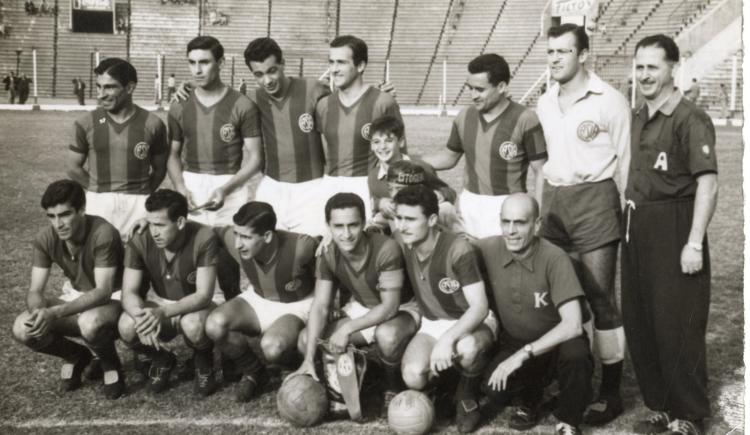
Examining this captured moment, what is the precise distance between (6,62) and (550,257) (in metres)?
38.1

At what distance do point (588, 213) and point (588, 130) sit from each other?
48cm

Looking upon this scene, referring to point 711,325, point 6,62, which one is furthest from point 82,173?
point 6,62

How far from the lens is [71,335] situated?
17.1 feet

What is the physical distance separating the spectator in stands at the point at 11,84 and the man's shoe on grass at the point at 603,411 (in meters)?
32.8

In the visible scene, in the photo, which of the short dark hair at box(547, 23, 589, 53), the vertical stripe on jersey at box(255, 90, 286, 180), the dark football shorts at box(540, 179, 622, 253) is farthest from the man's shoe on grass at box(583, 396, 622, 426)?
the vertical stripe on jersey at box(255, 90, 286, 180)

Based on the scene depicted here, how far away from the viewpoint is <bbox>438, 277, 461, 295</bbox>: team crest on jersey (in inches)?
187

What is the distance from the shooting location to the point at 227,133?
5891 mm

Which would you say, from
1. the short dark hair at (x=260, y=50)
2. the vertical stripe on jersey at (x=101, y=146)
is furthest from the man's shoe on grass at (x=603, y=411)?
the vertical stripe on jersey at (x=101, y=146)

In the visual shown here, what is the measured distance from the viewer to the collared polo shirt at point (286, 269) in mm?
5262

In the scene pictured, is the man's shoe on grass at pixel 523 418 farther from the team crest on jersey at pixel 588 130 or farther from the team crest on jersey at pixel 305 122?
the team crest on jersey at pixel 305 122

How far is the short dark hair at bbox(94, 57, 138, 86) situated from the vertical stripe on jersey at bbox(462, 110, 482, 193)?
2261 millimetres

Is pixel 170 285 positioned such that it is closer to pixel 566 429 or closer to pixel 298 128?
pixel 298 128

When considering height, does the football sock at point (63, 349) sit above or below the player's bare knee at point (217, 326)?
below

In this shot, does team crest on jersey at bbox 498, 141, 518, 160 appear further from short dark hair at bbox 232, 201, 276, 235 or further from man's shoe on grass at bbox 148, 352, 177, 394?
man's shoe on grass at bbox 148, 352, 177, 394
